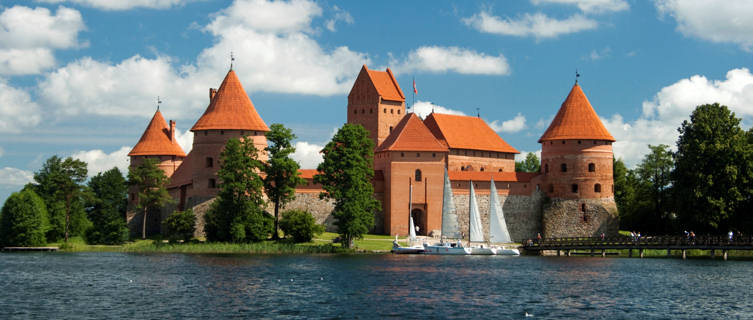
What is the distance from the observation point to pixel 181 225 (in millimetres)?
49062

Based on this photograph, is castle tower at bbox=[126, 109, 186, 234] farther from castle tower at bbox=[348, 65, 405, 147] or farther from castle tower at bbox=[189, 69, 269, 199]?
castle tower at bbox=[348, 65, 405, 147]

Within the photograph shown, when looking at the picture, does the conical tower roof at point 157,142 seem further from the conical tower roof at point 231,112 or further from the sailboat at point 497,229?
the sailboat at point 497,229

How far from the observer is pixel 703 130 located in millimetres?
48875

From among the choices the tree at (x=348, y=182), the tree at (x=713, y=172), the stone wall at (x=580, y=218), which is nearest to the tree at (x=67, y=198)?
the tree at (x=348, y=182)

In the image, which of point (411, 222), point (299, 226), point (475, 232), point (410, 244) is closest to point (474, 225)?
point (475, 232)

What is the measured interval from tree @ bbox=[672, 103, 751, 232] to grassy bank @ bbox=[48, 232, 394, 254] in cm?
1758

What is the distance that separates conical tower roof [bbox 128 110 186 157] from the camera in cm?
6066

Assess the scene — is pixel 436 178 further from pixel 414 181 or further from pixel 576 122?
pixel 576 122

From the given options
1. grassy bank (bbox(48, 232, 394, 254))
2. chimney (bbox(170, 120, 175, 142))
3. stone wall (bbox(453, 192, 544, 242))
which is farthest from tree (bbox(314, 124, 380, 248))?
chimney (bbox(170, 120, 175, 142))

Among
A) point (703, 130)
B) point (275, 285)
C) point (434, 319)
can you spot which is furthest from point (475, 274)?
point (703, 130)

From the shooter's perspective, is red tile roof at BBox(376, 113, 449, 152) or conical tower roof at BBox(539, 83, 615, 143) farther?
conical tower roof at BBox(539, 83, 615, 143)

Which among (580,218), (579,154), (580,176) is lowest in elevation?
(580,218)

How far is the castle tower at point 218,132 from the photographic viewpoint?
51906mm

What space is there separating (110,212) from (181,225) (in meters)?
5.58
